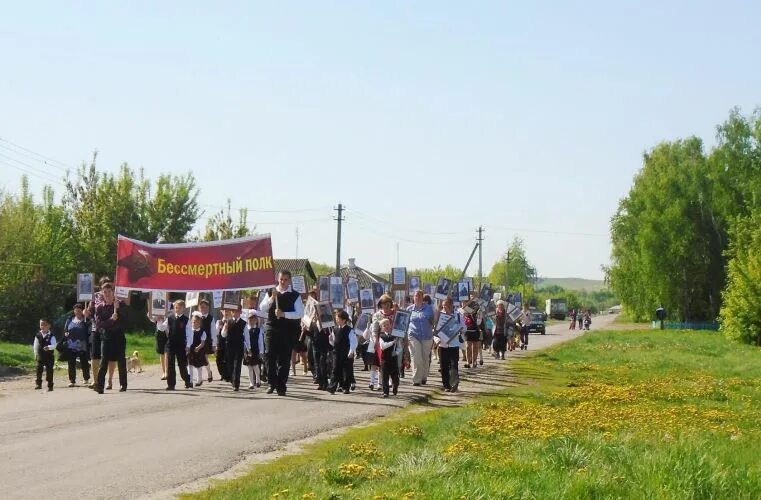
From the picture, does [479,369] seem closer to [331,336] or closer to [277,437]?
[331,336]

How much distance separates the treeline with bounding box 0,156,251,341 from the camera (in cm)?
4500

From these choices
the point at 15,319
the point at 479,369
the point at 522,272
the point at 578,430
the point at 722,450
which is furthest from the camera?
the point at 522,272

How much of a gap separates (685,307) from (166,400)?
7134cm

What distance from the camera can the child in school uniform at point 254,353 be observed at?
2097 cm

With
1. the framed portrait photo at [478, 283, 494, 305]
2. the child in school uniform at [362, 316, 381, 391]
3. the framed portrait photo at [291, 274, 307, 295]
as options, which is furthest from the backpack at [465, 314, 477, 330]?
the framed portrait photo at [478, 283, 494, 305]

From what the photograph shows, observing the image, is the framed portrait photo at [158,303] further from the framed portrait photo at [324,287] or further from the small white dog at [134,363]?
the framed portrait photo at [324,287]

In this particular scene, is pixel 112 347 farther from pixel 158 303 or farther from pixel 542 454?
pixel 542 454

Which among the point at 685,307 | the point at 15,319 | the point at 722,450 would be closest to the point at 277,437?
the point at 722,450

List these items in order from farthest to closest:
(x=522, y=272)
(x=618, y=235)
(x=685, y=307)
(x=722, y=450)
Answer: (x=522, y=272) < (x=618, y=235) < (x=685, y=307) < (x=722, y=450)

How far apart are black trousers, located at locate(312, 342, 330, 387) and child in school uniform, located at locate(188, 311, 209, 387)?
2420 millimetres

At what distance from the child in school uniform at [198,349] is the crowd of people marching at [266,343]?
2 centimetres

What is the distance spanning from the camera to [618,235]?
296 ft

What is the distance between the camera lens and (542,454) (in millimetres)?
9891

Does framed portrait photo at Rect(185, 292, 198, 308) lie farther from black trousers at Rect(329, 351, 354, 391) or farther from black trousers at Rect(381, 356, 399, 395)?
black trousers at Rect(381, 356, 399, 395)
